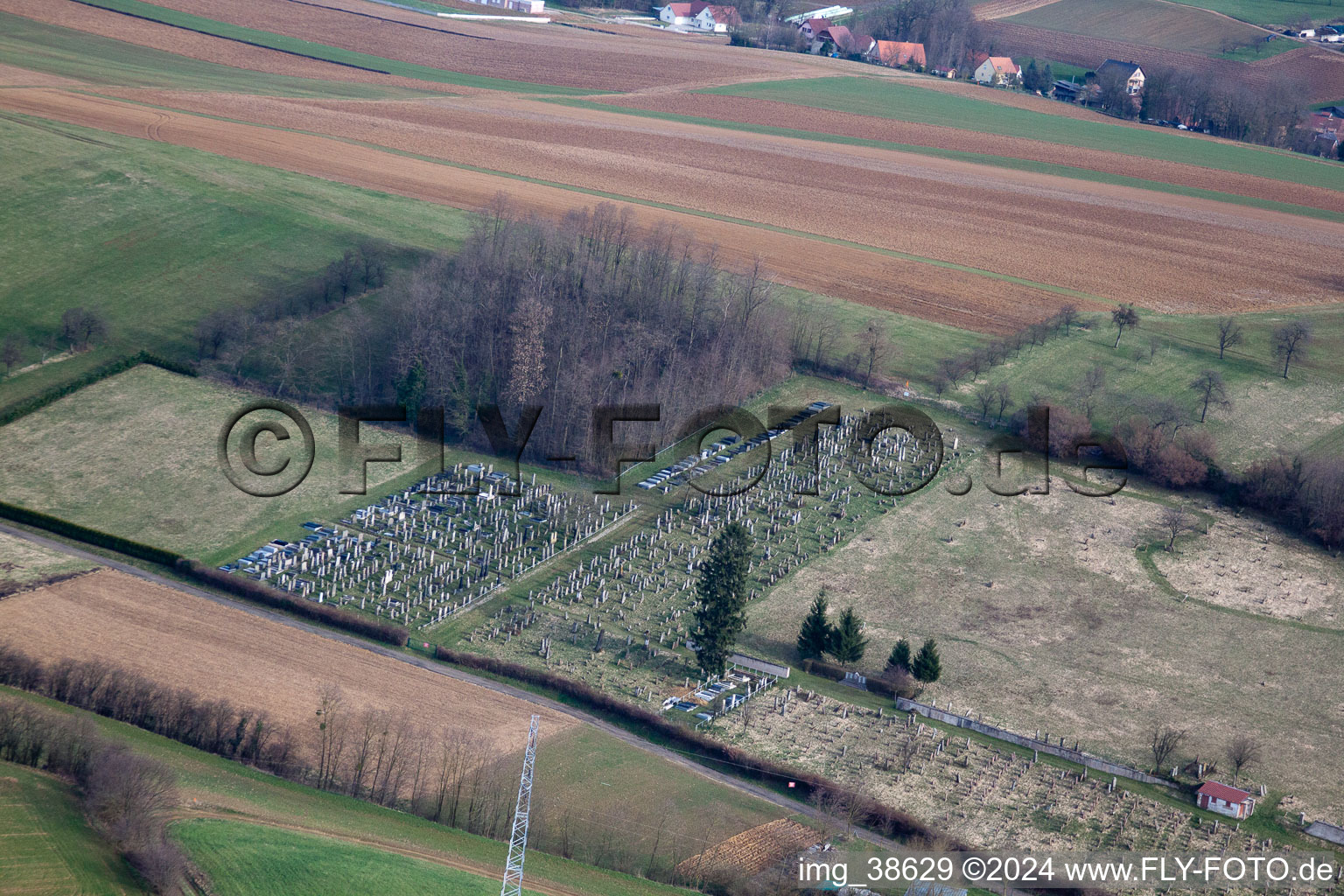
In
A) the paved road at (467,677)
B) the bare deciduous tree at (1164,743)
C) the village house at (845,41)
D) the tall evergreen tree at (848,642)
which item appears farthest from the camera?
the village house at (845,41)

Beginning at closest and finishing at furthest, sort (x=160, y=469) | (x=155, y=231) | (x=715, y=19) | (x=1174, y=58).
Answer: (x=160, y=469) < (x=155, y=231) < (x=1174, y=58) < (x=715, y=19)

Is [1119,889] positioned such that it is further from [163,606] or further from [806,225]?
[806,225]

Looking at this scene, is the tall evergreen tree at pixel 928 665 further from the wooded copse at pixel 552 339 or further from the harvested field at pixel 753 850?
the wooded copse at pixel 552 339

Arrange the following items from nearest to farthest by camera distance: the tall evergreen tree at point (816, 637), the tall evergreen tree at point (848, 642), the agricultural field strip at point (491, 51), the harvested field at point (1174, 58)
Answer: the tall evergreen tree at point (848, 642) < the tall evergreen tree at point (816, 637) < the agricultural field strip at point (491, 51) < the harvested field at point (1174, 58)

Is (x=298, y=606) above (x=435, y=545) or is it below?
below

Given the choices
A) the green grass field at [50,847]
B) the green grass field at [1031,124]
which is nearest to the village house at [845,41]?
the green grass field at [1031,124]

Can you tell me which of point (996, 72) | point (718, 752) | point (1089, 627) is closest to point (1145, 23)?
point (996, 72)

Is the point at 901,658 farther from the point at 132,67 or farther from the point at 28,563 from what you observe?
the point at 132,67
